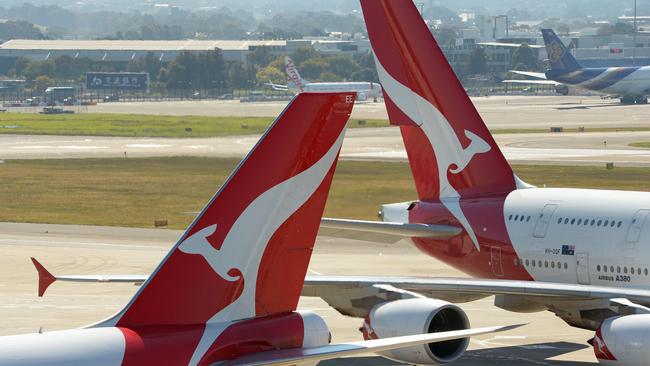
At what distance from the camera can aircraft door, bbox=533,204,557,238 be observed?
33.8 meters

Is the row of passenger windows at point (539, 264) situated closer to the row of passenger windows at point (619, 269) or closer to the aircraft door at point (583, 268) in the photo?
the aircraft door at point (583, 268)

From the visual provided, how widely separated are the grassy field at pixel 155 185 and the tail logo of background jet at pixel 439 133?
2167cm

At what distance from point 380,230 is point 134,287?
13629 mm

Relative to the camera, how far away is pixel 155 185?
8169cm

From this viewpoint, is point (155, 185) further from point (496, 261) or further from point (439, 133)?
point (496, 261)

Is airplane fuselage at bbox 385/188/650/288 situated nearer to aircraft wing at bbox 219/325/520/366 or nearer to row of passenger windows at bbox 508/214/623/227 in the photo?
row of passenger windows at bbox 508/214/623/227

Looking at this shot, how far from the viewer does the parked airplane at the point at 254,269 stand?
56.4ft

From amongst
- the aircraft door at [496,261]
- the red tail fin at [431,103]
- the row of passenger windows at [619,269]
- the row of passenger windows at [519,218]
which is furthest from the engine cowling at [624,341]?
the red tail fin at [431,103]

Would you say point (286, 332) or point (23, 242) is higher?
point (286, 332)

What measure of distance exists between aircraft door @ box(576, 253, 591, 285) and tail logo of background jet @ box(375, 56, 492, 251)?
15.2 feet

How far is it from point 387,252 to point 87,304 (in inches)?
628

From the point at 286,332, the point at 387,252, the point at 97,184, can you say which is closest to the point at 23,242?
the point at 387,252

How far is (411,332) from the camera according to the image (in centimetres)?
2595

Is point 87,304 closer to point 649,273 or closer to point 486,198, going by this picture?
point 486,198
